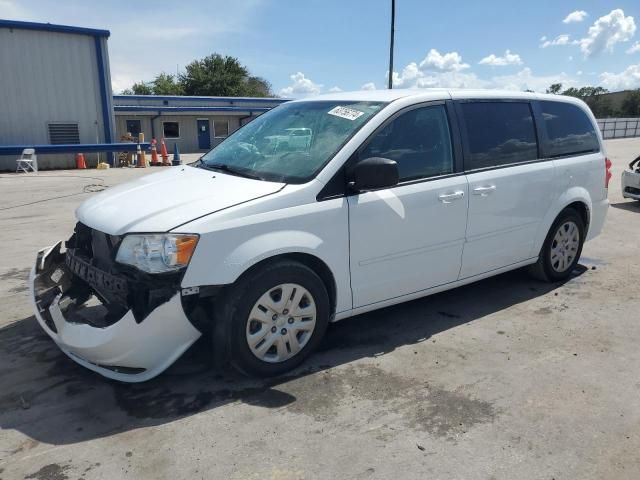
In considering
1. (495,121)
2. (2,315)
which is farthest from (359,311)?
(2,315)

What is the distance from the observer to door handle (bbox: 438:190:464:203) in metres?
3.86

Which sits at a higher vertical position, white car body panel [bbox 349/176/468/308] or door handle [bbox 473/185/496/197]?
door handle [bbox 473/185/496/197]

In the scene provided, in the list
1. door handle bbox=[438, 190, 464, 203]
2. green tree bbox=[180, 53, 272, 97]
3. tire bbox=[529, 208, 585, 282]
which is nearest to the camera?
door handle bbox=[438, 190, 464, 203]

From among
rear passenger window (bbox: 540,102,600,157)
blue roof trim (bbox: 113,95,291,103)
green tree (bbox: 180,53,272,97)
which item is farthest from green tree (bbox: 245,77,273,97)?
rear passenger window (bbox: 540,102,600,157)

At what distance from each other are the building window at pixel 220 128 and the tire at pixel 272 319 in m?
31.9

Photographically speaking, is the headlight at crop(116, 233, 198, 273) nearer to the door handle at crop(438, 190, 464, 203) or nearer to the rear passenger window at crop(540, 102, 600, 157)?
the door handle at crop(438, 190, 464, 203)

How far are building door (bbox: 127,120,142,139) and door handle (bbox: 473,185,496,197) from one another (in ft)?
98.1

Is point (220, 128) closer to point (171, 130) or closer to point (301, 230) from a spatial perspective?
point (171, 130)

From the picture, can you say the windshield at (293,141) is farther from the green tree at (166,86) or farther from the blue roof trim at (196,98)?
the green tree at (166,86)

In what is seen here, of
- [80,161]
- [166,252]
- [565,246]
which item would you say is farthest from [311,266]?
[80,161]

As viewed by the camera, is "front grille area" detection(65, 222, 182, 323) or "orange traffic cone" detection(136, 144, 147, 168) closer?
"front grille area" detection(65, 222, 182, 323)

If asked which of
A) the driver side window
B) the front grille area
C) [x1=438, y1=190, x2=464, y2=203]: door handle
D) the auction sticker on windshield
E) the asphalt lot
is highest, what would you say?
the auction sticker on windshield

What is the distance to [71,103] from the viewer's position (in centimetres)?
1912

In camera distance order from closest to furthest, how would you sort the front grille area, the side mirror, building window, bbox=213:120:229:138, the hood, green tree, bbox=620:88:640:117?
1. the front grille area
2. the hood
3. the side mirror
4. building window, bbox=213:120:229:138
5. green tree, bbox=620:88:640:117
